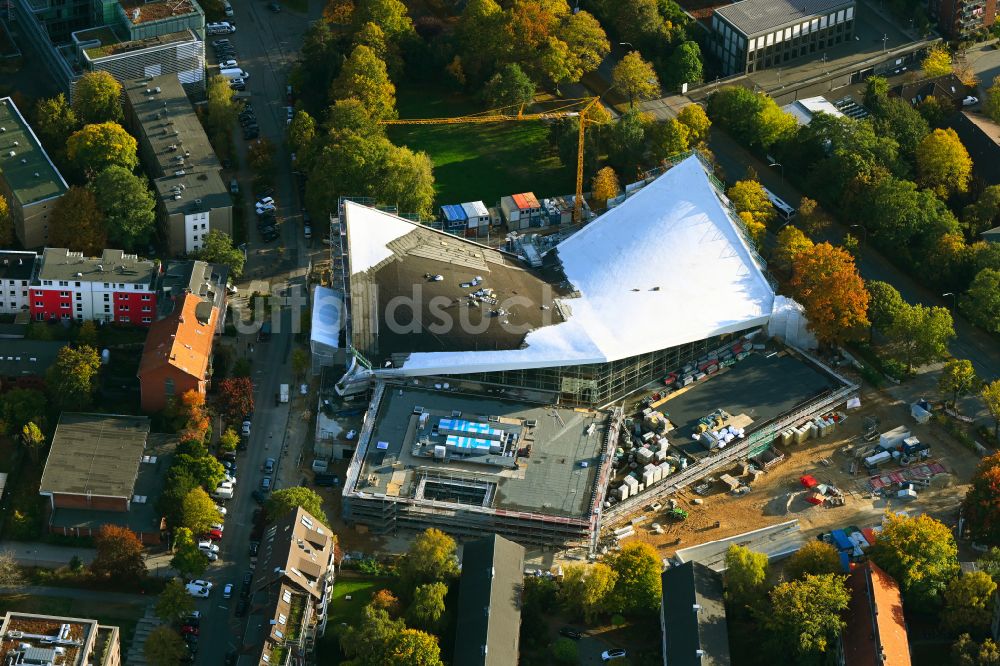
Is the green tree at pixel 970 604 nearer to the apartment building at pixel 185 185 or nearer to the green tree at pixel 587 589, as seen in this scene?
the green tree at pixel 587 589

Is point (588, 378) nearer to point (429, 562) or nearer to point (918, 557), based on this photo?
point (429, 562)

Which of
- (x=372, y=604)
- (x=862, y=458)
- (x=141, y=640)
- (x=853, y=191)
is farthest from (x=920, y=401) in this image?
(x=141, y=640)

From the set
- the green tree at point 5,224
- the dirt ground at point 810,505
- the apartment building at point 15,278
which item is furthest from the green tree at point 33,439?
the dirt ground at point 810,505

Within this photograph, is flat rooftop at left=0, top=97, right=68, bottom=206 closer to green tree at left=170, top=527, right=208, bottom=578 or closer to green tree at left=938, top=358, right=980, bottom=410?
green tree at left=170, top=527, right=208, bottom=578

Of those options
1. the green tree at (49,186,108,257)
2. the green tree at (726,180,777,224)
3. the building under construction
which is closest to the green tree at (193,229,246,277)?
the green tree at (49,186,108,257)

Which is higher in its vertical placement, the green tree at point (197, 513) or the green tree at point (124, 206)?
the green tree at point (124, 206)

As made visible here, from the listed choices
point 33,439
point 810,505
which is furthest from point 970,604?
point 33,439

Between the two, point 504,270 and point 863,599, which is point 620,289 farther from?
point 863,599
